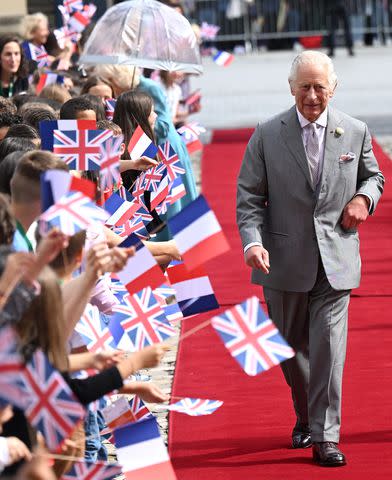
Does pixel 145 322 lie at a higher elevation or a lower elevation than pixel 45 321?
lower

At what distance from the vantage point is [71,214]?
4.46 meters

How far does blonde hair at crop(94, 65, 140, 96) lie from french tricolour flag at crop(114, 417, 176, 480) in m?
5.87

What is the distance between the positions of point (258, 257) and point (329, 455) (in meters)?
0.90

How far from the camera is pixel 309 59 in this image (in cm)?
629

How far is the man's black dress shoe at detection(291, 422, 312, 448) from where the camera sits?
6562mm

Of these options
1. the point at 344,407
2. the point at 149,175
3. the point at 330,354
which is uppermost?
the point at 149,175

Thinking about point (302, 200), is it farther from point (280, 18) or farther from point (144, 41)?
point (280, 18)

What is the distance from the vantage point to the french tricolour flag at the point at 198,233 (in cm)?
473

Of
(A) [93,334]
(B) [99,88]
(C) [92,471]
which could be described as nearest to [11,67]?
(B) [99,88]

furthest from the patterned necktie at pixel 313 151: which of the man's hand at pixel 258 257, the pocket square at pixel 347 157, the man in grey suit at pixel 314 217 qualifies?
the man's hand at pixel 258 257

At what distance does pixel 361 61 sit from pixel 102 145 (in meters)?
29.4

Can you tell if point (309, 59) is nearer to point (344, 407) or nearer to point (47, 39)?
point (344, 407)

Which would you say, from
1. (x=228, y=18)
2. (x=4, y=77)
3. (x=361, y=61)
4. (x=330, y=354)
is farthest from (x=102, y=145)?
(x=228, y=18)

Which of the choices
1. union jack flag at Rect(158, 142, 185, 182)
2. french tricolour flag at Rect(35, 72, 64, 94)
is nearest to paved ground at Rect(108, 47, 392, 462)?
french tricolour flag at Rect(35, 72, 64, 94)
